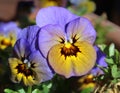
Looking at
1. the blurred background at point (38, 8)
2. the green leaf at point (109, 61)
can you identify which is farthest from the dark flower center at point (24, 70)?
the blurred background at point (38, 8)

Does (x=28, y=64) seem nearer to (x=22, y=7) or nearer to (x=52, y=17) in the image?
(x=52, y=17)

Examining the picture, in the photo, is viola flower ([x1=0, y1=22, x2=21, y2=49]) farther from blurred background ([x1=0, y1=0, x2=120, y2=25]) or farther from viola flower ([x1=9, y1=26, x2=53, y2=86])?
viola flower ([x1=9, y1=26, x2=53, y2=86])

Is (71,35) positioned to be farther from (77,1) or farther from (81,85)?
(77,1)

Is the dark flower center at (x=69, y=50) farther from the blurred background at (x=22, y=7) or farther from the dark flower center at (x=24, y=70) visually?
the blurred background at (x=22, y=7)

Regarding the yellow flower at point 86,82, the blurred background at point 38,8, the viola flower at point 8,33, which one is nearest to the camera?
the yellow flower at point 86,82

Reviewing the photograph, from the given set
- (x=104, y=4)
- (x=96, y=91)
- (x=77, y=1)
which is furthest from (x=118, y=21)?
(x=96, y=91)

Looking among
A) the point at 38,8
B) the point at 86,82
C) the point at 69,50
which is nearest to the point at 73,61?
the point at 69,50

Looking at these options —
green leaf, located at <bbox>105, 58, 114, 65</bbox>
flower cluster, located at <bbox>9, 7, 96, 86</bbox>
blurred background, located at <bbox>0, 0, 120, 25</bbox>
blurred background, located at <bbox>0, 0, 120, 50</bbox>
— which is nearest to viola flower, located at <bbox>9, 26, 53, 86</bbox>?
flower cluster, located at <bbox>9, 7, 96, 86</bbox>
